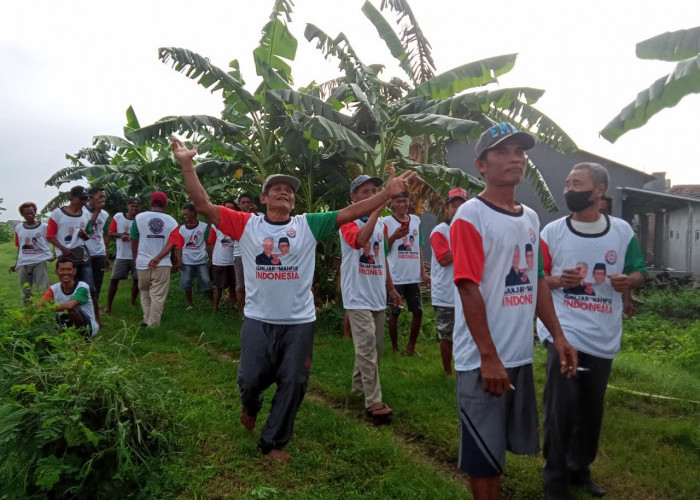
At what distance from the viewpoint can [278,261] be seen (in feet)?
12.2

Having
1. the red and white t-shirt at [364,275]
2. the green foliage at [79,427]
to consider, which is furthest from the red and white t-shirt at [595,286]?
the green foliage at [79,427]

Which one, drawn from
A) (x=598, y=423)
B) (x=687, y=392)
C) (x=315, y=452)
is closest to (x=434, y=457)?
(x=315, y=452)

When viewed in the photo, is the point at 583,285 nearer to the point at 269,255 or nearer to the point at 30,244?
the point at 269,255

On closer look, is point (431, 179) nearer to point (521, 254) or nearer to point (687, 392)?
point (687, 392)

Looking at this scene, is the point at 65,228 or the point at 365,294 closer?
the point at 365,294

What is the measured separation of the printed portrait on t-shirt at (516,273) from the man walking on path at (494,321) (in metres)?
0.02

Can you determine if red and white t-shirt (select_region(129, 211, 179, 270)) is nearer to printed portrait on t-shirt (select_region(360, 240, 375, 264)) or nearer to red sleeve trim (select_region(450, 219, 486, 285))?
printed portrait on t-shirt (select_region(360, 240, 375, 264))

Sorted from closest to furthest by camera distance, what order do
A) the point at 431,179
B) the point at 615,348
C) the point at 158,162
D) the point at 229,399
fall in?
the point at 615,348
the point at 229,399
the point at 431,179
the point at 158,162

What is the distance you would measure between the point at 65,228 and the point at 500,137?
6.95m

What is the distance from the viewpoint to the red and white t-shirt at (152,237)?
7.91 m

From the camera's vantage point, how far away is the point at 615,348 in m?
3.26

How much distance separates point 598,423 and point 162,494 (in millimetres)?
2812

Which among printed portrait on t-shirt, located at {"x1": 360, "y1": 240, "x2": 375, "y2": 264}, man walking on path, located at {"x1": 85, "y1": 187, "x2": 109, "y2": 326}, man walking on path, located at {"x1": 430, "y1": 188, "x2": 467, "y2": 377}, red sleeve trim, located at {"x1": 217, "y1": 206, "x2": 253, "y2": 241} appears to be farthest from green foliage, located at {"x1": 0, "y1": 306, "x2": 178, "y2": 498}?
man walking on path, located at {"x1": 85, "y1": 187, "x2": 109, "y2": 326}

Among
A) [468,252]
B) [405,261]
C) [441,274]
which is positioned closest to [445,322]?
[441,274]
